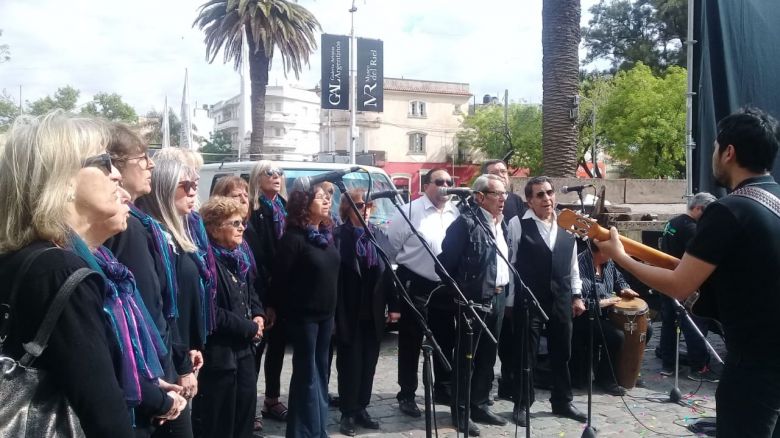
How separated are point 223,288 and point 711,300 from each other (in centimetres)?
267

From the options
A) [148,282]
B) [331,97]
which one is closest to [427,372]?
[148,282]

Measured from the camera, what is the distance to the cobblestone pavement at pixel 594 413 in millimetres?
5398

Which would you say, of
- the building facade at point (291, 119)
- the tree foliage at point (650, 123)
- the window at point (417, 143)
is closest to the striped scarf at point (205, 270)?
the tree foliage at point (650, 123)

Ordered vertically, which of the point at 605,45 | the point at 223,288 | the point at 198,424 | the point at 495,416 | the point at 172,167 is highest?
the point at 605,45

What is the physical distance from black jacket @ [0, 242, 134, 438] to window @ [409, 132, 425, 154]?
195 ft

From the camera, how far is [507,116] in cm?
5097

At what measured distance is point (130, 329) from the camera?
233 cm

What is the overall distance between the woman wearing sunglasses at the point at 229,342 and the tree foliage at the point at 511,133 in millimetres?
41359

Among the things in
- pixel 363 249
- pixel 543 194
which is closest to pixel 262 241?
pixel 363 249

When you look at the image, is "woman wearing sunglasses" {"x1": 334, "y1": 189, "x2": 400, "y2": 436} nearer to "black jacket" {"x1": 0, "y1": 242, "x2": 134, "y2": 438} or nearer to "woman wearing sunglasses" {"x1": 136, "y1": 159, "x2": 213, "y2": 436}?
"woman wearing sunglasses" {"x1": 136, "y1": 159, "x2": 213, "y2": 436}

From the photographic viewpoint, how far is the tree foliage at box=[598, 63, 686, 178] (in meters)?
33.2

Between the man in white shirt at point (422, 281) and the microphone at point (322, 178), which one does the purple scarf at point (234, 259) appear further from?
the man in white shirt at point (422, 281)

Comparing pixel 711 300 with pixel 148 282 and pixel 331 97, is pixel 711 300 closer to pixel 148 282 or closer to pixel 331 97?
pixel 148 282

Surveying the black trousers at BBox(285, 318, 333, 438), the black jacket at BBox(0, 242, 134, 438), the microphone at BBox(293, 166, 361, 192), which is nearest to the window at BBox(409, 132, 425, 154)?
the black trousers at BBox(285, 318, 333, 438)
